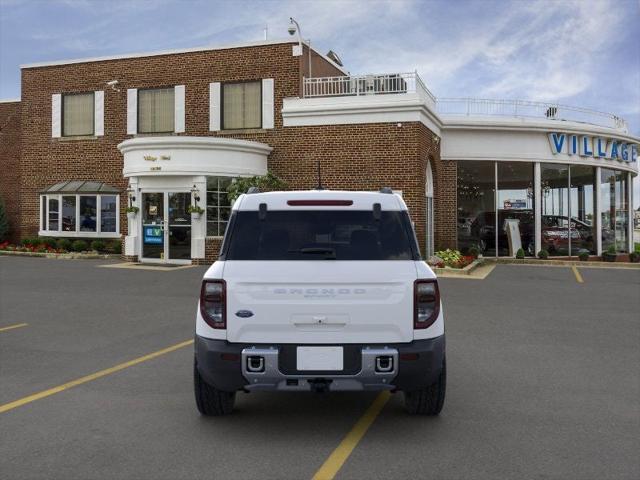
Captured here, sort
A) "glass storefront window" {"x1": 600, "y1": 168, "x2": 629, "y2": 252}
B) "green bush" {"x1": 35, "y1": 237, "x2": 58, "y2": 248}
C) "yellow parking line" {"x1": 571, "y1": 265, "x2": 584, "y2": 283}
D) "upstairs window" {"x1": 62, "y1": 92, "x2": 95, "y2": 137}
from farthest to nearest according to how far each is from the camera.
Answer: "glass storefront window" {"x1": 600, "y1": 168, "x2": 629, "y2": 252}, "upstairs window" {"x1": 62, "y1": 92, "x2": 95, "y2": 137}, "green bush" {"x1": 35, "y1": 237, "x2": 58, "y2": 248}, "yellow parking line" {"x1": 571, "y1": 265, "x2": 584, "y2": 283}

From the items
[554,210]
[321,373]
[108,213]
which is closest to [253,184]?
[108,213]

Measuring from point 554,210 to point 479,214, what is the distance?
310 centimetres

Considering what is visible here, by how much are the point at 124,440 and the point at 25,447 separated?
666 mm

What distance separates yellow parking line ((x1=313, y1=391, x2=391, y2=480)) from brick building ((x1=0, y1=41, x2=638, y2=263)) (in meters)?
14.4

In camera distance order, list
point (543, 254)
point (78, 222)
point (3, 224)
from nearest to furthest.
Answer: point (543, 254) < point (78, 222) < point (3, 224)

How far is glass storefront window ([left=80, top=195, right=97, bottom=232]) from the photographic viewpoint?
Result: 23297 mm

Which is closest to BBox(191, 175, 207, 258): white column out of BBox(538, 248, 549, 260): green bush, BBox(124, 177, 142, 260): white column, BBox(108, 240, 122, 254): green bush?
BBox(124, 177, 142, 260): white column

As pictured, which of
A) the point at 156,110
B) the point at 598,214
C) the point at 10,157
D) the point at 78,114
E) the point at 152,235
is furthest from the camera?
the point at 10,157

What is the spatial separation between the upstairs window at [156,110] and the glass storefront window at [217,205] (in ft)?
15.3

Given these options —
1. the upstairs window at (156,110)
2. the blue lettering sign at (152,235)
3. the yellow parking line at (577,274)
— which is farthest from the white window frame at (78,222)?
the yellow parking line at (577,274)

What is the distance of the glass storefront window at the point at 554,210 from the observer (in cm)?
2338

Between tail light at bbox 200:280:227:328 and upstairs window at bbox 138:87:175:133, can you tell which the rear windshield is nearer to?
tail light at bbox 200:280:227:328

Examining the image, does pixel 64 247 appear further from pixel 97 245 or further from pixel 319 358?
pixel 319 358

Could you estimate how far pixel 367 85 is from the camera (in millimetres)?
20438
